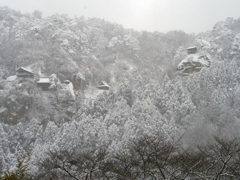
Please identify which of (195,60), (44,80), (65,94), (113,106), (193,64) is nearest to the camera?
(113,106)

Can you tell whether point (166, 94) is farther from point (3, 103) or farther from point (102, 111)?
point (3, 103)

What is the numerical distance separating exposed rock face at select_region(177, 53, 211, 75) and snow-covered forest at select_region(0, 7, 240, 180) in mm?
179

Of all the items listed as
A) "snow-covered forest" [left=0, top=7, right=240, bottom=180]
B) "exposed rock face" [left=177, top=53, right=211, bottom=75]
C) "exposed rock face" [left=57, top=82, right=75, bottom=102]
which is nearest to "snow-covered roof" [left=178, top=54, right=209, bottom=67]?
"exposed rock face" [left=177, top=53, right=211, bottom=75]

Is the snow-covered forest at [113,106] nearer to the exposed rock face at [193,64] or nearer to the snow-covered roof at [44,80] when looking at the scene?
the exposed rock face at [193,64]

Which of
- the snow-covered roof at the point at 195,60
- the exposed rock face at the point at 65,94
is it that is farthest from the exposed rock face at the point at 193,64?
the exposed rock face at the point at 65,94

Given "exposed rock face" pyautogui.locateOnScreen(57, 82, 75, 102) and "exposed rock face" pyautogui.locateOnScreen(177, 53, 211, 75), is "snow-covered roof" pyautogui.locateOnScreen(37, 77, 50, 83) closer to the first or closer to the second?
"exposed rock face" pyautogui.locateOnScreen(57, 82, 75, 102)

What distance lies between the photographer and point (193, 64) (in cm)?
3978

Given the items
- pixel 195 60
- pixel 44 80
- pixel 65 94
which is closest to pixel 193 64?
pixel 195 60

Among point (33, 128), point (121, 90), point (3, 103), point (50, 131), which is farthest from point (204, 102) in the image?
point (3, 103)

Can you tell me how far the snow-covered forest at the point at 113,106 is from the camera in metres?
10.4

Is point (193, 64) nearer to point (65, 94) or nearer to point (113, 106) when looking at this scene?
point (113, 106)

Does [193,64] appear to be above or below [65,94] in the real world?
above

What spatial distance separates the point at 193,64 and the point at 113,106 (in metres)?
19.3

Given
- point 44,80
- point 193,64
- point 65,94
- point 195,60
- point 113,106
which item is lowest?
point 113,106
